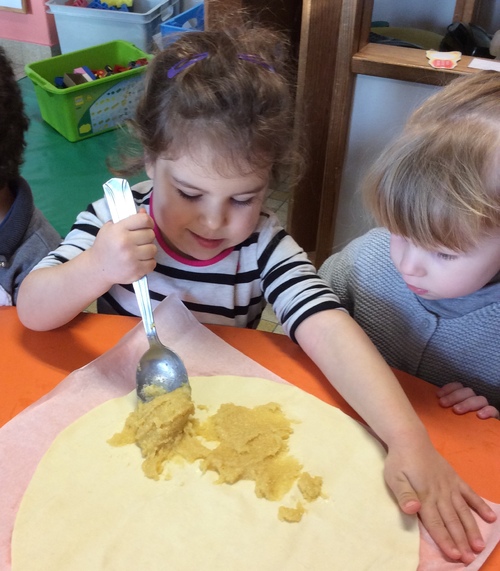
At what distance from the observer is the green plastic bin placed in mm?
2291

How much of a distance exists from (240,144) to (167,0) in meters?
2.24

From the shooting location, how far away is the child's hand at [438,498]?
1.79ft

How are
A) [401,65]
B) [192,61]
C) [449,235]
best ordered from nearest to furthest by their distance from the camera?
1. [449,235]
2. [192,61]
3. [401,65]

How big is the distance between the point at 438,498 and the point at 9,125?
38.5 inches

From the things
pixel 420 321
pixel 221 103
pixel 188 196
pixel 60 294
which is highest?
pixel 221 103

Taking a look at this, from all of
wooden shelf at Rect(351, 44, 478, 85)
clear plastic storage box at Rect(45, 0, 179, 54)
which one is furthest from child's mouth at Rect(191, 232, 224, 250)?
clear plastic storage box at Rect(45, 0, 179, 54)

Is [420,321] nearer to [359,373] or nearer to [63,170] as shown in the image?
[359,373]

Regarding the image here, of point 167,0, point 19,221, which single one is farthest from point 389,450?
point 167,0

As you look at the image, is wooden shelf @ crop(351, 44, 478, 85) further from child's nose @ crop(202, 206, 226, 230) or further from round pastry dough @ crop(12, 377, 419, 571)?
round pastry dough @ crop(12, 377, 419, 571)

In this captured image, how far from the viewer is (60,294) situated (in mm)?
741

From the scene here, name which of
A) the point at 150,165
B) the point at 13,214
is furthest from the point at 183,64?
the point at 13,214

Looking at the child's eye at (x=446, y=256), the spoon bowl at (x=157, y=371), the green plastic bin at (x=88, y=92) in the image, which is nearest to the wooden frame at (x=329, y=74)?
the child's eye at (x=446, y=256)

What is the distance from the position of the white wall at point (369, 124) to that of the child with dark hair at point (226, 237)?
0.40 metres

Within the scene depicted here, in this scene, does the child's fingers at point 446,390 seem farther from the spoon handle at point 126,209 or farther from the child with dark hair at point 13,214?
the child with dark hair at point 13,214
